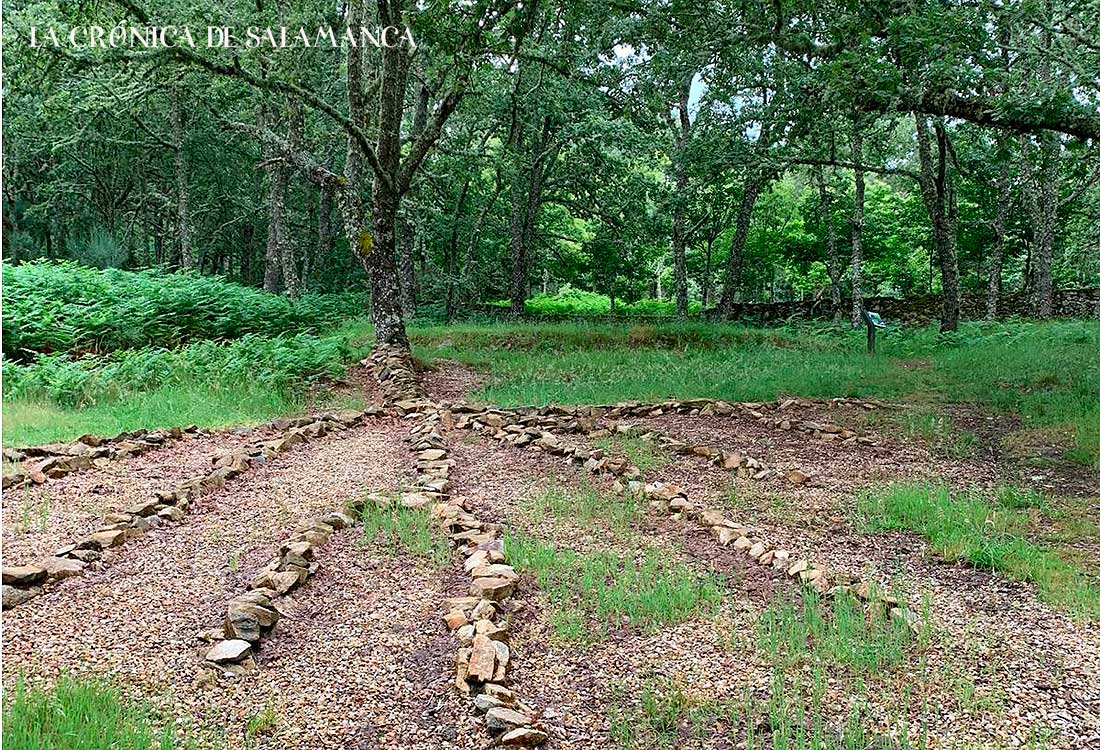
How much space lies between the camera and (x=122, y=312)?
34.9 feet

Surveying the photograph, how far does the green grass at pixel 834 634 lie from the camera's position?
2699mm

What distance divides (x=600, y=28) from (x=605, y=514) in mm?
9746

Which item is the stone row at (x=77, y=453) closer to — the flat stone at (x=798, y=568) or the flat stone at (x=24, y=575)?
the flat stone at (x=24, y=575)

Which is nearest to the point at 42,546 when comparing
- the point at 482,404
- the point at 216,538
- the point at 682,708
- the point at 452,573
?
the point at 216,538

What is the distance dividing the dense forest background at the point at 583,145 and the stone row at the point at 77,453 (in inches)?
156

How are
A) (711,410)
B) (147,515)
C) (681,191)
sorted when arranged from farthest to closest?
(681,191) < (711,410) < (147,515)

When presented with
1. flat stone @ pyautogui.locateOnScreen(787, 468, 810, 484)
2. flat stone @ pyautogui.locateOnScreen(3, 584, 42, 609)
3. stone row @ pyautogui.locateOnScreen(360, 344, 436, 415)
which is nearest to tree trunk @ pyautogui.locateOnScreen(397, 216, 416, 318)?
stone row @ pyautogui.locateOnScreen(360, 344, 436, 415)

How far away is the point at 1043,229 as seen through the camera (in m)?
17.4

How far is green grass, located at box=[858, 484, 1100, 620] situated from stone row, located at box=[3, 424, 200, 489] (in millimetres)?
5111

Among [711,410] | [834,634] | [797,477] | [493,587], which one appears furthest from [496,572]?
[711,410]

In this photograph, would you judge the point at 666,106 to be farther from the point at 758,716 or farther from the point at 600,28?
the point at 758,716

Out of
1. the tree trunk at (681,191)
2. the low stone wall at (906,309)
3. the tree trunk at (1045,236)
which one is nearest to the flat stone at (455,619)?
the tree trunk at (681,191)

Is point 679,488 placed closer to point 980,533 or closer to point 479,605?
point 980,533

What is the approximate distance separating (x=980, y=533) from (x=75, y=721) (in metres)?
4.05
